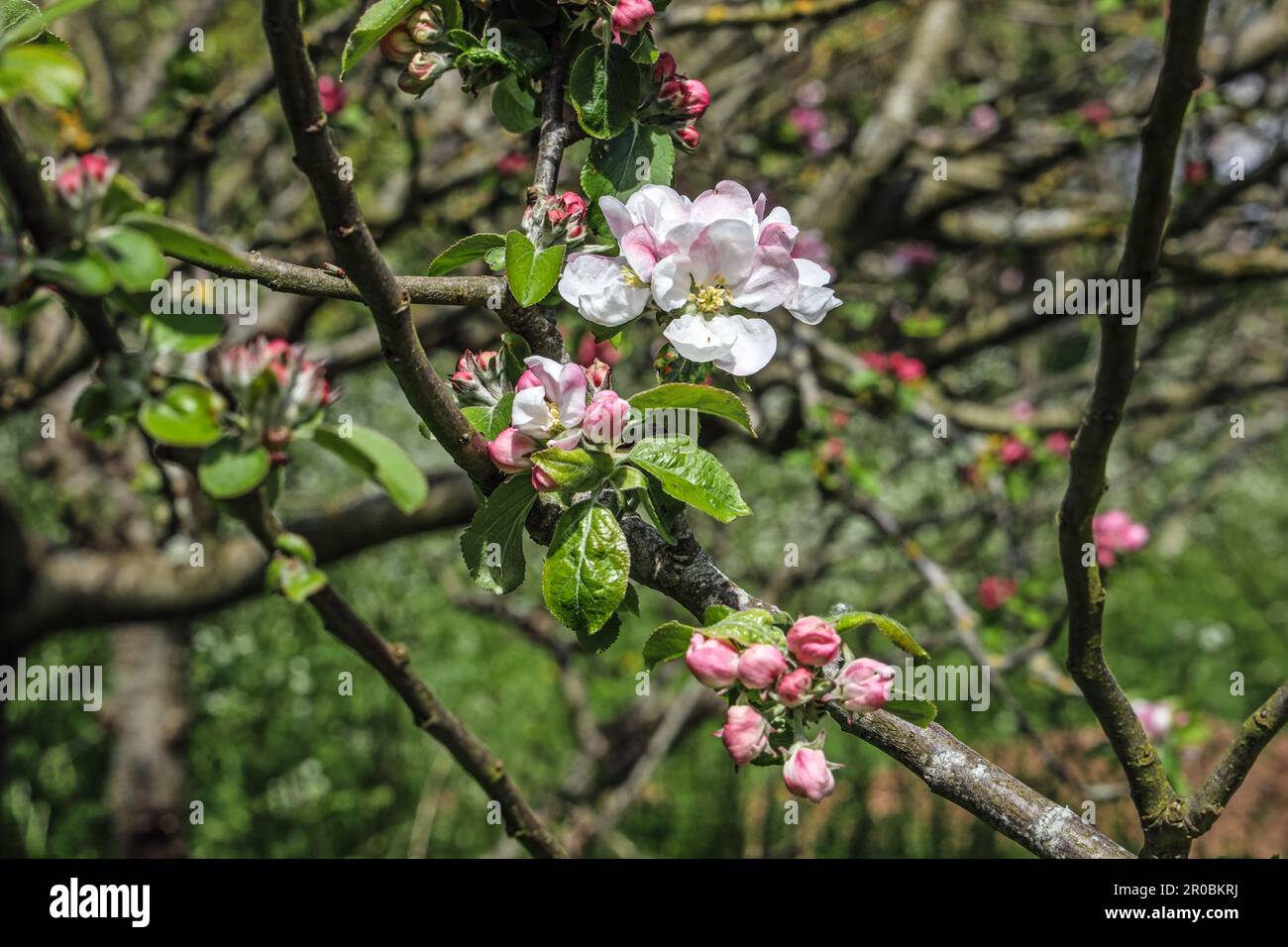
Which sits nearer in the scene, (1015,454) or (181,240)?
(181,240)

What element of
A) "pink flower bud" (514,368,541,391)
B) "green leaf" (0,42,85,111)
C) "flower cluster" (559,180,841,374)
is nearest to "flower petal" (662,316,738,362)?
"flower cluster" (559,180,841,374)

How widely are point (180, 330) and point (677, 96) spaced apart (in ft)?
1.68

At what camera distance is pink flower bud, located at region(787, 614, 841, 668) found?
2.40 ft

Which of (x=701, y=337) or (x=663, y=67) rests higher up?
(x=663, y=67)

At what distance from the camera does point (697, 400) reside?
77 cm

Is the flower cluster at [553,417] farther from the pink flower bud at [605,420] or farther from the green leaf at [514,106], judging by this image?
the green leaf at [514,106]

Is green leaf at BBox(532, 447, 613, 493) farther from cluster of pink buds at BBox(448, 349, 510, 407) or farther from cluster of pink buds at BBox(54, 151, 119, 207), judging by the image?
cluster of pink buds at BBox(54, 151, 119, 207)

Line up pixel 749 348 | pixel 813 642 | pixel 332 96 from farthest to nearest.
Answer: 1. pixel 332 96
2. pixel 749 348
3. pixel 813 642

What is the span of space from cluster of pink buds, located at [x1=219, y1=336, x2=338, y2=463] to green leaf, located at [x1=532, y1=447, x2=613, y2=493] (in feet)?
0.53

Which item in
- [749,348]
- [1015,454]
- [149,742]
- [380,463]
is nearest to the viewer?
[380,463]

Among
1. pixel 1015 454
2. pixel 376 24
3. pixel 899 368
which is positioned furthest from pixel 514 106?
pixel 1015 454

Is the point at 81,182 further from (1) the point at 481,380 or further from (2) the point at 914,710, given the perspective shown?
(2) the point at 914,710

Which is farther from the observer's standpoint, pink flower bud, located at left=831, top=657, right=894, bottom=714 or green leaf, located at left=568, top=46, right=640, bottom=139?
green leaf, located at left=568, top=46, right=640, bottom=139

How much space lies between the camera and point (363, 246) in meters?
0.67
